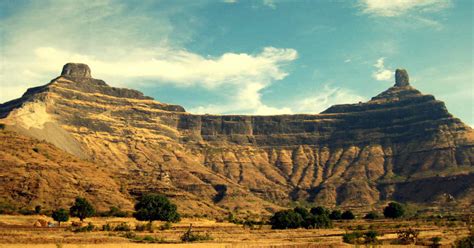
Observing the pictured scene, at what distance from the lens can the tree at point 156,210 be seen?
95188mm

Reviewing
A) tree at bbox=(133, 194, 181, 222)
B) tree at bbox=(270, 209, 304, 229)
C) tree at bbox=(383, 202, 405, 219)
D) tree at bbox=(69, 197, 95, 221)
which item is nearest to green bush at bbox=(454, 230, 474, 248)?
tree at bbox=(270, 209, 304, 229)

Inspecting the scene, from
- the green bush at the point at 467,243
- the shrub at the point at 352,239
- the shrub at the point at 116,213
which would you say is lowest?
the shrub at the point at 116,213

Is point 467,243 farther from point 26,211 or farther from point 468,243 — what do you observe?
point 26,211

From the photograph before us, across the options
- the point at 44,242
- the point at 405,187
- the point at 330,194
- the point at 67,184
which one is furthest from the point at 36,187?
the point at 405,187

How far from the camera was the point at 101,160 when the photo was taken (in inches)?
7692

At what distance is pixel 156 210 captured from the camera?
96062 millimetres

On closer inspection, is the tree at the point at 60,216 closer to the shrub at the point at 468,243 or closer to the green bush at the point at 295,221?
the green bush at the point at 295,221

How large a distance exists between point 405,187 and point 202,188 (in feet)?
269

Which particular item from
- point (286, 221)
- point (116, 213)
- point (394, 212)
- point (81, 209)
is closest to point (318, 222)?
point (286, 221)

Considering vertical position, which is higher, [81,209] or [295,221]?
[81,209]

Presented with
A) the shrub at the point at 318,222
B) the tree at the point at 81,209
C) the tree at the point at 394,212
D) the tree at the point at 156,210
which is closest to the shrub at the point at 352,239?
the shrub at the point at 318,222

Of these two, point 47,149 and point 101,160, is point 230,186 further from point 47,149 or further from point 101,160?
point 47,149

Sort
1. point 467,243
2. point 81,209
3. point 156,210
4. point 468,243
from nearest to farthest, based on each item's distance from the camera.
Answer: point 468,243 → point 467,243 → point 81,209 → point 156,210

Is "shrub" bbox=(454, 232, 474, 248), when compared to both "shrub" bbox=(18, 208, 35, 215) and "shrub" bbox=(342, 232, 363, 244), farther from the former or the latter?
"shrub" bbox=(18, 208, 35, 215)
